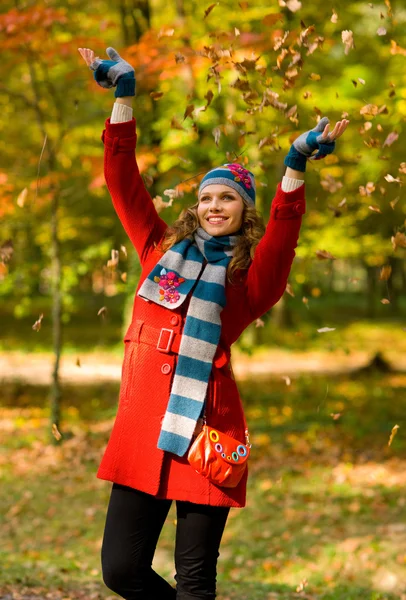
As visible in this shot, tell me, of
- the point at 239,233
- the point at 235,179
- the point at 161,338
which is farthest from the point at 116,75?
the point at 161,338

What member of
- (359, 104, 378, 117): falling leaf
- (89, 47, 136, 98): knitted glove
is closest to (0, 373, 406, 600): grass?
(359, 104, 378, 117): falling leaf

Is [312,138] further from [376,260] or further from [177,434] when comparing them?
[376,260]

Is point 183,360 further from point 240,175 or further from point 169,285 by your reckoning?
point 240,175

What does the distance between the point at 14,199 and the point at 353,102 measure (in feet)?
19.1

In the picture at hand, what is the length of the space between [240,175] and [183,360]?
2.57ft

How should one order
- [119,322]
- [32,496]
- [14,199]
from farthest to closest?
[119,322]
[14,199]
[32,496]

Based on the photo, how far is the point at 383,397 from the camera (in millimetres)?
11492

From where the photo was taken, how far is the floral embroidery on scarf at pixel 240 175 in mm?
2816

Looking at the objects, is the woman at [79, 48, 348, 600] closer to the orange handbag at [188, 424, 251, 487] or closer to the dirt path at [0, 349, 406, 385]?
the orange handbag at [188, 424, 251, 487]

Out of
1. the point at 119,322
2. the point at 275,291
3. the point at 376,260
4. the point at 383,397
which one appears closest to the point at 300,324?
the point at 376,260

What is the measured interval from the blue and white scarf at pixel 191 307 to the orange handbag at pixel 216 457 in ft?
0.15

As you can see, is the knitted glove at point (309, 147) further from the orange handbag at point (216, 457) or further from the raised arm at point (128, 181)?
the orange handbag at point (216, 457)

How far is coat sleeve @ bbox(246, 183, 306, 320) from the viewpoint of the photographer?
2568mm

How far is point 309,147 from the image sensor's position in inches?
101
